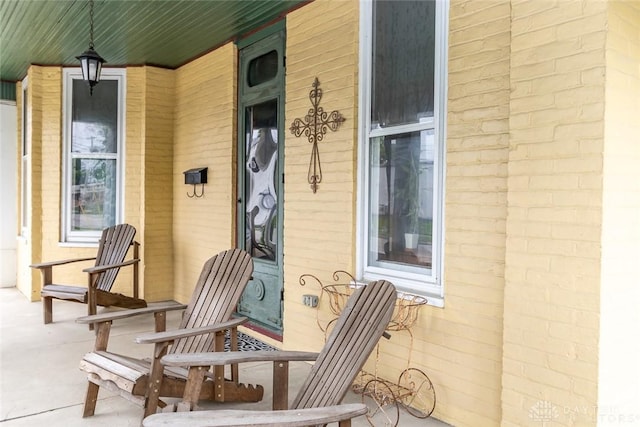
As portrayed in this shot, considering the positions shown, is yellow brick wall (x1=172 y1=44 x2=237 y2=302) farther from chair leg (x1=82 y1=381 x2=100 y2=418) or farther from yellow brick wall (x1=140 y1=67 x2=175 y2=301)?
chair leg (x1=82 y1=381 x2=100 y2=418)

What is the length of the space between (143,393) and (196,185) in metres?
3.30

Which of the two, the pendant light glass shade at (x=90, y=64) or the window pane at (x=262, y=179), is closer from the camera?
the pendant light glass shade at (x=90, y=64)

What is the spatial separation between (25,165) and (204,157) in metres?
3.00

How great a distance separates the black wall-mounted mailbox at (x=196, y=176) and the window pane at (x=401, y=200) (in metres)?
2.45

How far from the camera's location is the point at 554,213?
2277 mm

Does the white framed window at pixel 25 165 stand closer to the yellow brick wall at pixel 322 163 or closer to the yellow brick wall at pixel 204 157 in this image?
the yellow brick wall at pixel 204 157

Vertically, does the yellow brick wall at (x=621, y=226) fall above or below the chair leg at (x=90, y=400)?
above

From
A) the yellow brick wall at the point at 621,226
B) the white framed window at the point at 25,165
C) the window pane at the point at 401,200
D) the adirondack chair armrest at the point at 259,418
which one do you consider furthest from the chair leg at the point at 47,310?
the yellow brick wall at the point at 621,226

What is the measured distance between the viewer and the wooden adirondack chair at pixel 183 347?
2.55 m

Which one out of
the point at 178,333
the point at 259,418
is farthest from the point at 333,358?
the point at 178,333

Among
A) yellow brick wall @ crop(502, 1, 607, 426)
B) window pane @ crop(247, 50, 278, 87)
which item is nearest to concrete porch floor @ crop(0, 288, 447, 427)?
yellow brick wall @ crop(502, 1, 607, 426)

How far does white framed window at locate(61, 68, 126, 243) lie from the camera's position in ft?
20.2

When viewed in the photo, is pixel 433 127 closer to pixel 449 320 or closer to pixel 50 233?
pixel 449 320

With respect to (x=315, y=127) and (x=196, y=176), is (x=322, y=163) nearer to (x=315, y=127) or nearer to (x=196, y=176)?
(x=315, y=127)
